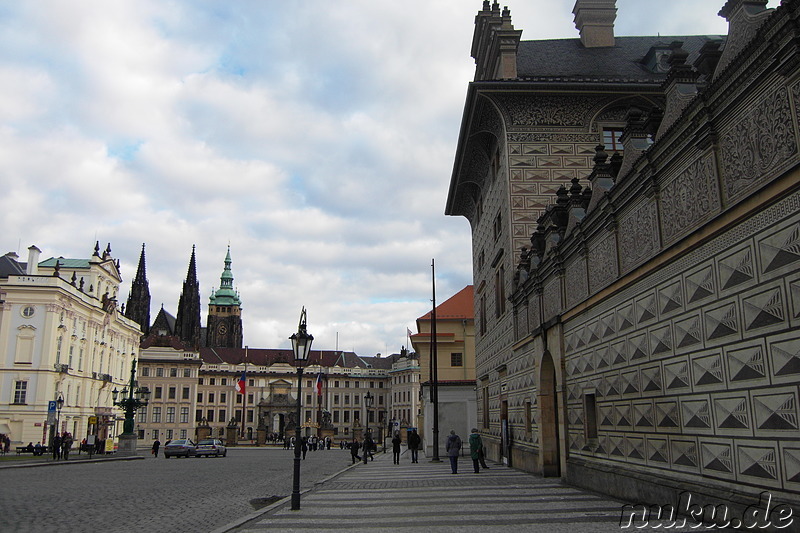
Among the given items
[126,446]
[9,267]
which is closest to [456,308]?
[126,446]

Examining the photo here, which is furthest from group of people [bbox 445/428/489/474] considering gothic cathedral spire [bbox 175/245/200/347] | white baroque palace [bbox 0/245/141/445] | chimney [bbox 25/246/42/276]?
gothic cathedral spire [bbox 175/245/200/347]

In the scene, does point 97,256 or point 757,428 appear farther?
point 97,256

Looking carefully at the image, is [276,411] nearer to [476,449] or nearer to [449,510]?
[476,449]

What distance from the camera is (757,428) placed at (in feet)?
23.8

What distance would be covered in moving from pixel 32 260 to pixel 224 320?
87192 mm

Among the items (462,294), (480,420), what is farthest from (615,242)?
(462,294)

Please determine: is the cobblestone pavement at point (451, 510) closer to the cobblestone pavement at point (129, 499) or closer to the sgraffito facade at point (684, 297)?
the sgraffito facade at point (684, 297)

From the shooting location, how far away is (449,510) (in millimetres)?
11156

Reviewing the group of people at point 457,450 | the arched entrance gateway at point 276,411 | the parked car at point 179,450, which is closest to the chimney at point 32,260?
the parked car at point 179,450

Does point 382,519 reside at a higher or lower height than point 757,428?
lower

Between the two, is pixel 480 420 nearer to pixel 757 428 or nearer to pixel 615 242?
pixel 615 242

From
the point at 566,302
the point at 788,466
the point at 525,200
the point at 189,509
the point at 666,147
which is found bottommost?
the point at 189,509

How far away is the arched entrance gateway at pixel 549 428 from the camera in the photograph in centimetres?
1636

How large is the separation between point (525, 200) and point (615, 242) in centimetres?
980
